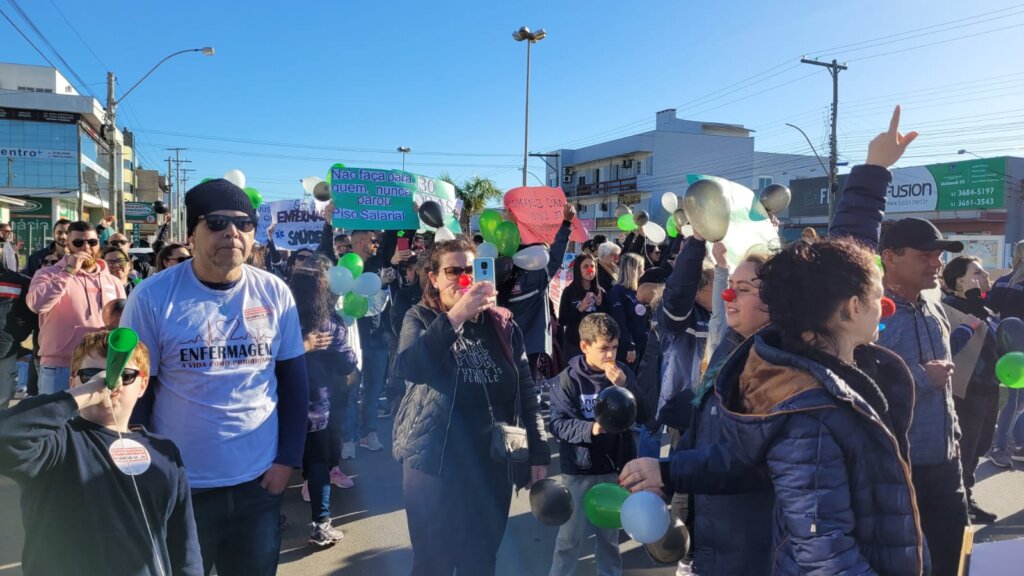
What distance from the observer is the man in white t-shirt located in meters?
2.38

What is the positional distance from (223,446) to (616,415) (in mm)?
1415

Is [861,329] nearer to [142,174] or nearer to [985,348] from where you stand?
[985,348]

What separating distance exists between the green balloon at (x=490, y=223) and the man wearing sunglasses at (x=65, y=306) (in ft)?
9.88

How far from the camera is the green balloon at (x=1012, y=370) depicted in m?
4.11

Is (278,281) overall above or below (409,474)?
above

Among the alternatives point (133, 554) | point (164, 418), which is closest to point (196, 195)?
point (164, 418)

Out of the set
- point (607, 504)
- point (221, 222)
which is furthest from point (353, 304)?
point (607, 504)

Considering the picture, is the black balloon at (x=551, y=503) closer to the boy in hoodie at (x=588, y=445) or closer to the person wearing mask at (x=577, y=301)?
the boy in hoodie at (x=588, y=445)

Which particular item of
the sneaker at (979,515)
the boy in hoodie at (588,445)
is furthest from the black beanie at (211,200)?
the sneaker at (979,515)

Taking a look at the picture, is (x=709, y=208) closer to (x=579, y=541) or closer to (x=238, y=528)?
(x=579, y=541)

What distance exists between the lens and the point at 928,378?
9.12 feet

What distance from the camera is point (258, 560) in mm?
2543

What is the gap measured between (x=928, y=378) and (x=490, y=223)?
3.13 m

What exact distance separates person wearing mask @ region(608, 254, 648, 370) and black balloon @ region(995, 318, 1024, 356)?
2795mm
